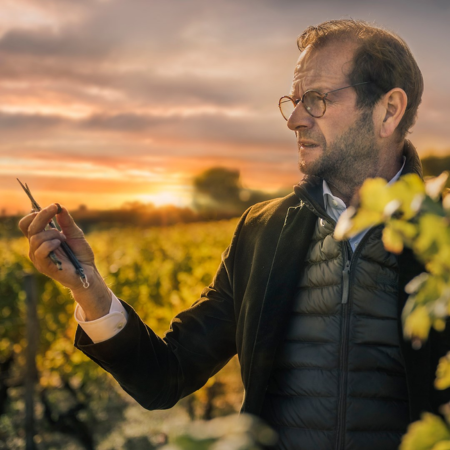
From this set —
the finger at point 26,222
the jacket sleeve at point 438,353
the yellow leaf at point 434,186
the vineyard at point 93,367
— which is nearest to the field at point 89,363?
the vineyard at point 93,367

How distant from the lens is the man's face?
7.95 ft

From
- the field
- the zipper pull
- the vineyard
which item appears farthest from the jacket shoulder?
the vineyard

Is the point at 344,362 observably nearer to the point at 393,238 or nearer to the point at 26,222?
the point at 26,222

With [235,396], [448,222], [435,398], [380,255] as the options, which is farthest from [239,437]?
[235,396]

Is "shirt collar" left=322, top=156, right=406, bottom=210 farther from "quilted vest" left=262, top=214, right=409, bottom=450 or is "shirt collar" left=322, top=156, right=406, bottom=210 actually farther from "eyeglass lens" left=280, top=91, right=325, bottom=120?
"eyeglass lens" left=280, top=91, right=325, bottom=120

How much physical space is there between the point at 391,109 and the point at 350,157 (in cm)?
35

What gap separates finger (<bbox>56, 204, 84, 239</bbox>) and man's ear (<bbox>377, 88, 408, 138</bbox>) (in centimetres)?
134

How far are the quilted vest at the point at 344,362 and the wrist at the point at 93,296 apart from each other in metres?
0.68

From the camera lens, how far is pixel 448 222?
0.66 meters

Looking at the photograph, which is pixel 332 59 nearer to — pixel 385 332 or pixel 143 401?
pixel 385 332

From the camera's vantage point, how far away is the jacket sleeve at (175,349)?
7.32 feet

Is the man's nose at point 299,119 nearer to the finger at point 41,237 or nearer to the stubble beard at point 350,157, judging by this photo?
the stubble beard at point 350,157

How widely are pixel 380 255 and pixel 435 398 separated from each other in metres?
0.53

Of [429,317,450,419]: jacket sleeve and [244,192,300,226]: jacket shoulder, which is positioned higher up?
[244,192,300,226]: jacket shoulder
